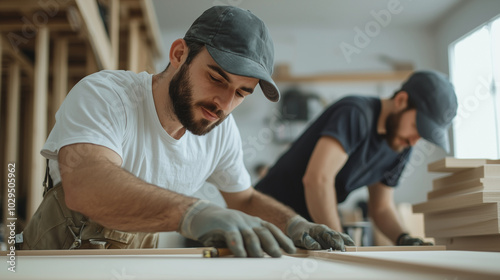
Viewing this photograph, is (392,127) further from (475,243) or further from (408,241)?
(475,243)

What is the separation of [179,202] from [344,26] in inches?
165

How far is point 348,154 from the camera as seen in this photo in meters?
1.78

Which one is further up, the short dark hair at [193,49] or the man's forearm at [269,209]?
the short dark hair at [193,49]

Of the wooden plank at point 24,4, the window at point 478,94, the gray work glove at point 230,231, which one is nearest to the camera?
the gray work glove at point 230,231

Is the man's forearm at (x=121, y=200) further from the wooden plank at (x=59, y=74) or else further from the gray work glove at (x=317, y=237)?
the wooden plank at (x=59, y=74)

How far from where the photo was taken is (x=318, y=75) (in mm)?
5461

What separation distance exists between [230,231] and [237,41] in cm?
51

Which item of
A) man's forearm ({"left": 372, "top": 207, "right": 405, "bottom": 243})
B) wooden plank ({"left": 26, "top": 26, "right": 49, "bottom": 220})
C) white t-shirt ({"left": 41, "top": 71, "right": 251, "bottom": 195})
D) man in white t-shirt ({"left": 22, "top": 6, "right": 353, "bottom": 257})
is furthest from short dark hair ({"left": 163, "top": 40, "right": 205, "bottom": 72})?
wooden plank ({"left": 26, "top": 26, "right": 49, "bottom": 220})

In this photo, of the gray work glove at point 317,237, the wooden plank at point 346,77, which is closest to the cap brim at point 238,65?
the gray work glove at point 317,237

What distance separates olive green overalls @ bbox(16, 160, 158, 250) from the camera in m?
1.23

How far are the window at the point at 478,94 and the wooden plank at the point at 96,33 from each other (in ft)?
6.77

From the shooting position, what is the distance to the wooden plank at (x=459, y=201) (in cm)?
120

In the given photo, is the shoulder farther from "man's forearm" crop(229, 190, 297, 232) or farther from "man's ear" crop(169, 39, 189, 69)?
"man's ear" crop(169, 39, 189, 69)

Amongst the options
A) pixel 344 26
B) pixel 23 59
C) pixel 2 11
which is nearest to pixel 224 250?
pixel 2 11
